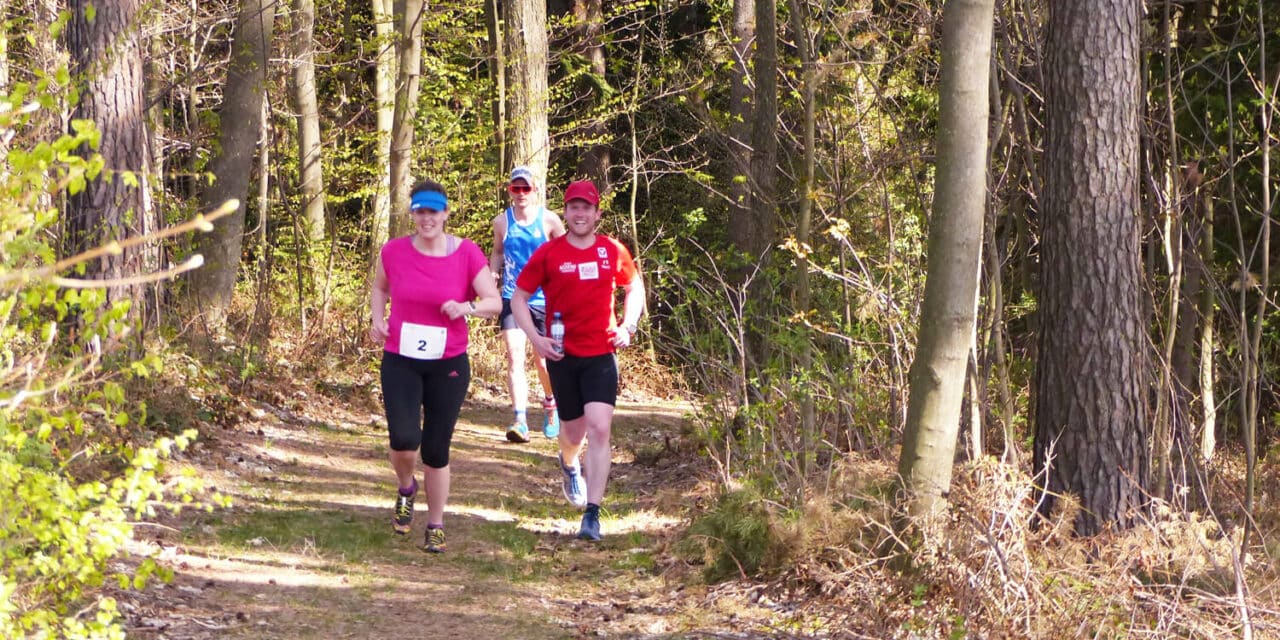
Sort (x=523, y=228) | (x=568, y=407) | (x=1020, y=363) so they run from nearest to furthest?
(x=568, y=407)
(x=523, y=228)
(x=1020, y=363)

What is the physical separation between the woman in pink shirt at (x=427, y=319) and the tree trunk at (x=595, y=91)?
1238 centimetres

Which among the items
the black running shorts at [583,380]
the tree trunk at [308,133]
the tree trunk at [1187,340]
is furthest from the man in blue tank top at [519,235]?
the tree trunk at [308,133]

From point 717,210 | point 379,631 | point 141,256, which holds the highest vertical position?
point 717,210

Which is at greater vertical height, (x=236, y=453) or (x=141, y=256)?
(x=141, y=256)

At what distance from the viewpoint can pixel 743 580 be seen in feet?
22.5

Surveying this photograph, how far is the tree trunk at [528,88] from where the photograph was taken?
51.1ft

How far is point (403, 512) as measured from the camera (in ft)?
25.8

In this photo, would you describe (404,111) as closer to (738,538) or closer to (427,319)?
(427,319)

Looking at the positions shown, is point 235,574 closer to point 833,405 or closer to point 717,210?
point 833,405

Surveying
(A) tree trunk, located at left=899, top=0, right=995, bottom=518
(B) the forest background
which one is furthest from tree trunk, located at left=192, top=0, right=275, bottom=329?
(A) tree trunk, located at left=899, top=0, right=995, bottom=518

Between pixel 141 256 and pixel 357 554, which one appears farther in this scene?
pixel 141 256

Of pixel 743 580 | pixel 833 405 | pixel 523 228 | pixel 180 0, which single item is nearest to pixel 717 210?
pixel 180 0

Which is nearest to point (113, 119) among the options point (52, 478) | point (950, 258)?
point (52, 478)

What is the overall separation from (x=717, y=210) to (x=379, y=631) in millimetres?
18389
